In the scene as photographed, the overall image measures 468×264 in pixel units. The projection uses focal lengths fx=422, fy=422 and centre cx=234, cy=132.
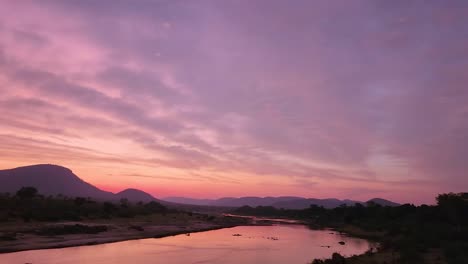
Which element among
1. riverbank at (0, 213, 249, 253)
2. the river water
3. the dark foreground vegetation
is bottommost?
the river water

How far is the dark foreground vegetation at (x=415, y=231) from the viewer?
33.9 m

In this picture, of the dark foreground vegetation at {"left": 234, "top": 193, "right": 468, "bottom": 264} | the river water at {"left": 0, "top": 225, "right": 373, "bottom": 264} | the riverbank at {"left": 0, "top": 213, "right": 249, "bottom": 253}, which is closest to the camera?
the dark foreground vegetation at {"left": 234, "top": 193, "right": 468, "bottom": 264}

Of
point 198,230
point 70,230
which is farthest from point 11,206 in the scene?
point 198,230

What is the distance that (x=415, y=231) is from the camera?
2164 inches

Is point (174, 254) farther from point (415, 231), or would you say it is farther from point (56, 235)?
point (415, 231)

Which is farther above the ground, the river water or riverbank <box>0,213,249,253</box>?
riverbank <box>0,213,249,253</box>

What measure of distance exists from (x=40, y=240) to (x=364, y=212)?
272 feet

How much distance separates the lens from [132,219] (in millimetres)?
84500

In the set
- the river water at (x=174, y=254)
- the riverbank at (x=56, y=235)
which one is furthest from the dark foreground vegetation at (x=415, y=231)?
the riverbank at (x=56, y=235)

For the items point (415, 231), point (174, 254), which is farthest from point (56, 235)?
point (415, 231)

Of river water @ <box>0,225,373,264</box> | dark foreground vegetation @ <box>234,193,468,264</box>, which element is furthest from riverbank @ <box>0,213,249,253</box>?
dark foreground vegetation @ <box>234,193,468,264</box>

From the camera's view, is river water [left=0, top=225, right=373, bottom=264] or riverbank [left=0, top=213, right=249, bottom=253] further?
riverbank [left=0, top=213, right=249, bottom=253]

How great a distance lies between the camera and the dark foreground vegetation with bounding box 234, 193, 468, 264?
111ft

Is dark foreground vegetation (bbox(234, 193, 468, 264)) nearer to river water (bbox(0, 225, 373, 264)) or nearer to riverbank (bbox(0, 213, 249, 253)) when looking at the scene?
river water (bbox(0, 225, 373, 264))
